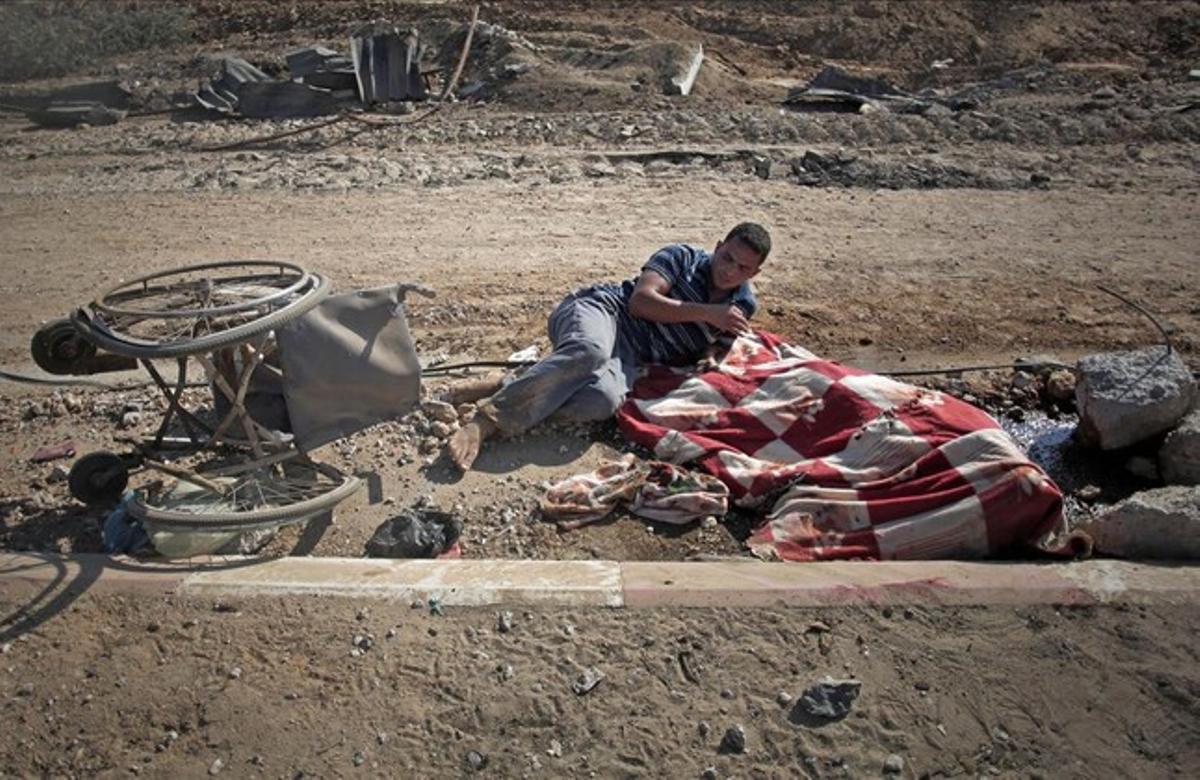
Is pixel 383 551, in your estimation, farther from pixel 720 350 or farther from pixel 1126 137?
pixel 1126 137

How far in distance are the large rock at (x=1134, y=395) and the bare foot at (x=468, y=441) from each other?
273 centimetres

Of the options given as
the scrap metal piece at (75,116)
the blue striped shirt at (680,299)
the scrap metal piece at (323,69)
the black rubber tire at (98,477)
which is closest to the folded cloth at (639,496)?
the blue striped shirt at (680,299)

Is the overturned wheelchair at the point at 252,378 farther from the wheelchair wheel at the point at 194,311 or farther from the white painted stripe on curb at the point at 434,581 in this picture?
the white painted stripe on curb at the point at 434,581

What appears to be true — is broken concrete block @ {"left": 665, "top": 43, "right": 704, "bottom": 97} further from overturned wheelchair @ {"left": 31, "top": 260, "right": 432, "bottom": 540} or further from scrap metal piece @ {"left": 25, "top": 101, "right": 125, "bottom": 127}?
overturned wheelchair @ {"left": 31, "top": 260, "right": 432, "bottom": 540}

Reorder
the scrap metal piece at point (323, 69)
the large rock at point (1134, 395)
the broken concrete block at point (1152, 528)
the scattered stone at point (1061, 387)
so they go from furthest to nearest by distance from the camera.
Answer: the scrap metal piece at point (323, 69), the scattered stone at point (1061, 387), the large rock at point (1134, 395), the broken concrete block at point (1152, 528)

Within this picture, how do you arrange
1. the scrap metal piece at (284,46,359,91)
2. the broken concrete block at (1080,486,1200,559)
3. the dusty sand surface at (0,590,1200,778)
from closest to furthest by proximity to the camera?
1. the dusty sand surface at (0,590,1200,778)
2. the broken concrete block at (1080,486,1200,559)
3. the scrap metal piece at (284,46,359,91)

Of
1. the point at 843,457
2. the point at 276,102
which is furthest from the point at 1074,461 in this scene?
the point at 276,102

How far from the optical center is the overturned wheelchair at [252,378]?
122 inches

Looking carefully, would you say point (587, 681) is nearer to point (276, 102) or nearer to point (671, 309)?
point (671, 309)

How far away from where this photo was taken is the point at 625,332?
14.7 feet

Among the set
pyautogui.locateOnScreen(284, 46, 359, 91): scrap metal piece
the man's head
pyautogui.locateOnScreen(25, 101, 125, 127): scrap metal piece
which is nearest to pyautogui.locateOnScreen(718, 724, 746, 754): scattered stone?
the man's head

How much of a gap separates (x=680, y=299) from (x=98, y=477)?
259 centimetres

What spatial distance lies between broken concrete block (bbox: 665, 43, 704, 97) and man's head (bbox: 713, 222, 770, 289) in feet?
22.8

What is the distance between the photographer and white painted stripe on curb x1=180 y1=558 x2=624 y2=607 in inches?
114
